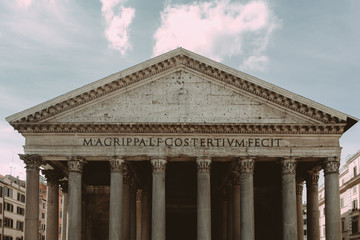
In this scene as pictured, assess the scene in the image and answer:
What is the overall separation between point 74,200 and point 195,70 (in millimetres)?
8962

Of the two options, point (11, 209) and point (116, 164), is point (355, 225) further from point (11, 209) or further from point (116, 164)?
point (11, 209)

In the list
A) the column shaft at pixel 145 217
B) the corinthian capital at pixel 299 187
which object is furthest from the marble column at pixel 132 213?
the corinthian capital at pixel 299 187

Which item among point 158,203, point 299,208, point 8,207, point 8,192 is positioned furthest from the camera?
point 8,192

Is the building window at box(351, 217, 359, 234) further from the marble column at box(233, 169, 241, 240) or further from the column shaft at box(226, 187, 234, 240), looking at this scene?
the marble column at box(233, 169, 241, 240)

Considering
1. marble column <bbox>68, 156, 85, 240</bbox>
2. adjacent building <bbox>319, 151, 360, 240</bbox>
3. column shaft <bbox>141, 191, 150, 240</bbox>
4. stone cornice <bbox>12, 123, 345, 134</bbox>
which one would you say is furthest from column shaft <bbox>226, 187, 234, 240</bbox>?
adjacent building <bbox>319, 151, 360, 240</bbox>

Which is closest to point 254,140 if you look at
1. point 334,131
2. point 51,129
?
point 334,131

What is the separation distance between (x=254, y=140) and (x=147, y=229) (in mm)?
10677

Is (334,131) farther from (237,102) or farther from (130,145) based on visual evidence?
(130,145)

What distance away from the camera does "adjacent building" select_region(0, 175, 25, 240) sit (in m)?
61.6

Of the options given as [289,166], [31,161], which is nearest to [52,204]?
[31,161]

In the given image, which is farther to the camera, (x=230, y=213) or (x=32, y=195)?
(x=230, y=213)

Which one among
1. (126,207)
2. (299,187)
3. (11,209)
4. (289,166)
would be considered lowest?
(126,207)

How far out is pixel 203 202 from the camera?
92.5 feet

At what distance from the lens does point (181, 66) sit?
97.1 ft
